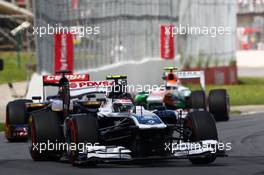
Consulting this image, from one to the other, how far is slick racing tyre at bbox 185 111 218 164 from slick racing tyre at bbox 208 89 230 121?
8.70 metres

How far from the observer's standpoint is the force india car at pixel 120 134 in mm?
12680

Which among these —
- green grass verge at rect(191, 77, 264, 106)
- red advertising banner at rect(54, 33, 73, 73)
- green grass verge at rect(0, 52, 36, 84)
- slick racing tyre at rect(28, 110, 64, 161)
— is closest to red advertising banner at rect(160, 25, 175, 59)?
green grass verge at rect(191, 77, 264, 106)

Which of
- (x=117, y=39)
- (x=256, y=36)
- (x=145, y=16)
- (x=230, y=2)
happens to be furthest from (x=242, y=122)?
(x=256, y=36)

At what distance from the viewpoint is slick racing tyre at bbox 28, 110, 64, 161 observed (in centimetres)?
1382

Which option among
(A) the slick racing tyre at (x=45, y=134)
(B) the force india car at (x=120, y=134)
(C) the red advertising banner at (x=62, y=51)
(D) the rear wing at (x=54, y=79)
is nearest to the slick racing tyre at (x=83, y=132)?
(B) the force india car at (x=120, y=134)

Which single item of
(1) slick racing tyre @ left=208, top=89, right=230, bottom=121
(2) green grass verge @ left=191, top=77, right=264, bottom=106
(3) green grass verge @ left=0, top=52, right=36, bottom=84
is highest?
(3) green grass verge @ left=0, top=52, right=36, bottom=84

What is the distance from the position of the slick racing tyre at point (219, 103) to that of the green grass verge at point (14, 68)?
61.1 feet

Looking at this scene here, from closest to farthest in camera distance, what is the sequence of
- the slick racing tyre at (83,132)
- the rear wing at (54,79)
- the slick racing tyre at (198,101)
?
the slick racing tyre at (83,132) < the rear wing at (54,79) < the slick racing tyre at (198,101)

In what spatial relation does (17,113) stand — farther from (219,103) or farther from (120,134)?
(219,103)

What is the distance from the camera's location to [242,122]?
2270cm

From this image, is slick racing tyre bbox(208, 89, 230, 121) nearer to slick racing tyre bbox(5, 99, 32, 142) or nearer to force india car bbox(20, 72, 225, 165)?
slick racing tyre bbox(5, 99, 32, 142)

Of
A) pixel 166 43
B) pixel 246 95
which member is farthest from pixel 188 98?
pixel 166 43

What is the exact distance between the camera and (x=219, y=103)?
72.8ft

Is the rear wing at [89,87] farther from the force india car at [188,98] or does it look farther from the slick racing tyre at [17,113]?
the force india car at [188,98]
